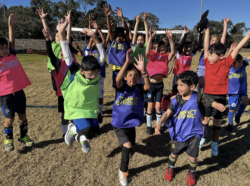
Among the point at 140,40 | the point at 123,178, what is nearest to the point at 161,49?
the point at 140,40

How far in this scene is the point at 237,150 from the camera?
337 centimetres

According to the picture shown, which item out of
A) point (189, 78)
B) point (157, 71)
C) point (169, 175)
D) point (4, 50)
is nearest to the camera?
point (189, 78)

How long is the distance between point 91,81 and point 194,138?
1.81m

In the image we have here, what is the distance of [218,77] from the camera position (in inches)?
119

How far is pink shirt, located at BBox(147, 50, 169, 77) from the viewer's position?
12.3ft

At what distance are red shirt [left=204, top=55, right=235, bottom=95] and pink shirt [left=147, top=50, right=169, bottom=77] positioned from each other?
3.13 ft

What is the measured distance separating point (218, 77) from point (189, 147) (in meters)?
1.46

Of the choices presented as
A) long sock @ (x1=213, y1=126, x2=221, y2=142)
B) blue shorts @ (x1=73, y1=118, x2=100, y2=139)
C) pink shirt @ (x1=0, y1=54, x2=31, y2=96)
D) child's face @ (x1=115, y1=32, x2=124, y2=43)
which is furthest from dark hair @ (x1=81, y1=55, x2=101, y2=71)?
long sock @ (x1=213, y1=126, x2=221, y2=142)

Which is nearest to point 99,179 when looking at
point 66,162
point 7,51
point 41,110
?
point 66,162

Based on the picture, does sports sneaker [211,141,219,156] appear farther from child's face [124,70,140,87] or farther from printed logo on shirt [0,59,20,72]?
printed logo on shirt [0,59,20,72]

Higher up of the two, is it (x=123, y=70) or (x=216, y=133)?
(x=123, y=70)

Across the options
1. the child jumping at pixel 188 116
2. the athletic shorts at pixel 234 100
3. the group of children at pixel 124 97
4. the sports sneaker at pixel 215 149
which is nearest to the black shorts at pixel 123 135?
the group of children at pixel 124 97

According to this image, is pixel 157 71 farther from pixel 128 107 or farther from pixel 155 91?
pixel 128 107

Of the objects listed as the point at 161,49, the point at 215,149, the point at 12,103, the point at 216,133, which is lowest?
the point at 215,149
